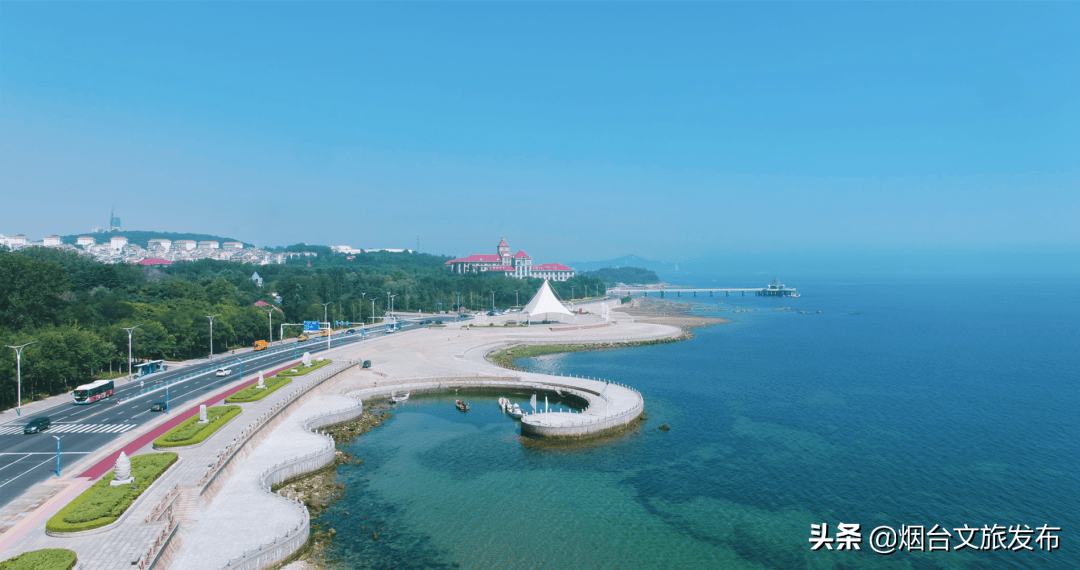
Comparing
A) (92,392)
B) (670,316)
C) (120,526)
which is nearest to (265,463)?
(120,526)

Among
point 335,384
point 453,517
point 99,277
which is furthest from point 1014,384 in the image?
point 99,277

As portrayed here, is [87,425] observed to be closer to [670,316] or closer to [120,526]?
[120,526]

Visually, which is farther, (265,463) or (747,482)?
(747,482)

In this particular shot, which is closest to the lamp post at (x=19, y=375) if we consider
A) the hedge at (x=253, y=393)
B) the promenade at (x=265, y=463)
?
the hedge at (x=253, y=393)

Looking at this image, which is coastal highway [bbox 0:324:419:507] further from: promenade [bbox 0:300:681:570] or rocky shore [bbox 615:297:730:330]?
rocky shore [bbox 615:297:730:330]

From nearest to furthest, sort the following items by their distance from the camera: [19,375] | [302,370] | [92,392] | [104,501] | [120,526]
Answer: [120,526] < [104,501] < [19,375] < [92,392] < [302,370]

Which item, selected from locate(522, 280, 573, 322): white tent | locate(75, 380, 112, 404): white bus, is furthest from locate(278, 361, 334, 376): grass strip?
locate(522, 280, 573, 322): white tent

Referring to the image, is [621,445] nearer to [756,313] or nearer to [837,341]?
[837,341]

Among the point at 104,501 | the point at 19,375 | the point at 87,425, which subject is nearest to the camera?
the point at 104,501
